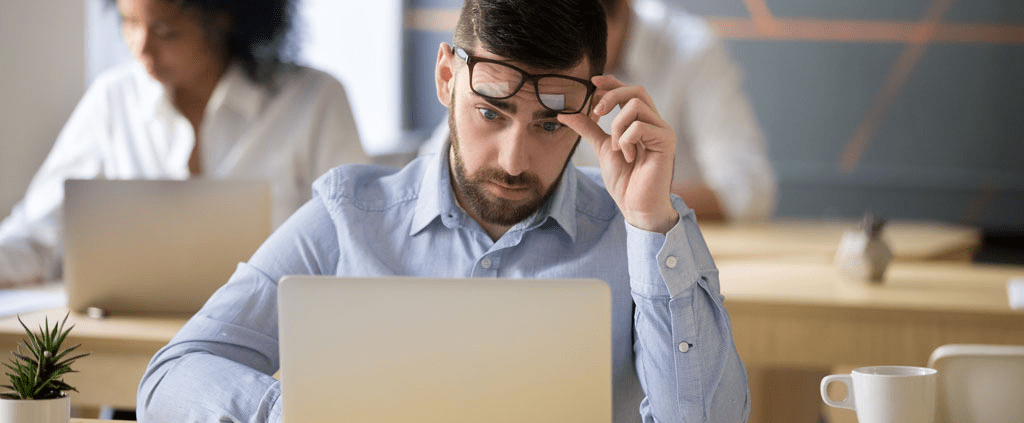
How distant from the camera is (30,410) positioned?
3.78 feet

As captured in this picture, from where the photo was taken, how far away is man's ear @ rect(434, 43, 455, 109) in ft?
4.89

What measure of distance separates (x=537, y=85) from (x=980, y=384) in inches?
25.6

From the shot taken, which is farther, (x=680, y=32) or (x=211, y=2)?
(x=680, y=32)

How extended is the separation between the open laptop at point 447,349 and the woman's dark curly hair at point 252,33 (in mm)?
2090

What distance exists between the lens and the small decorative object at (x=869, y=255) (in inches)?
95.7

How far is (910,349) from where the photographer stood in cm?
221

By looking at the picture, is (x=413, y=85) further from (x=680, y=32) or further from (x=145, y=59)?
(x=145, y=59)

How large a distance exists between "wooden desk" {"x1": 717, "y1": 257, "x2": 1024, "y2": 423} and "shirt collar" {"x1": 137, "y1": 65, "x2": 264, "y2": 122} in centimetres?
144

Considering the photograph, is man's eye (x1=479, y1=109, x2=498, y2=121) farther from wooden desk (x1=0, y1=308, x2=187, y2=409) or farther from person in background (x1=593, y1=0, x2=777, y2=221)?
person in background (x1=593, y1=0, x2=777, y2=221)

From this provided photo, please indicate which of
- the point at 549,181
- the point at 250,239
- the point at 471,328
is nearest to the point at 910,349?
the point at 549,181

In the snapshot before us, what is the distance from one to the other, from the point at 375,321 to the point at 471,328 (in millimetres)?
91

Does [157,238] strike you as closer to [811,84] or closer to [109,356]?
[109,356]

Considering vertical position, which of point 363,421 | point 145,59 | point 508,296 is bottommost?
point 363,421

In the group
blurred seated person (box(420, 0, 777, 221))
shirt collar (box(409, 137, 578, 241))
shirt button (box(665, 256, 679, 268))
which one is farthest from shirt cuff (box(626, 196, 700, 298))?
blurred seated person (box(420, 0, 777, 221))
